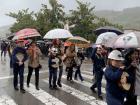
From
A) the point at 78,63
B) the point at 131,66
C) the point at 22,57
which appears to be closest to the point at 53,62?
the point at 22,57

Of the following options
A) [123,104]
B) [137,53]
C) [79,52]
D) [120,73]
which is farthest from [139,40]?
[79,52]

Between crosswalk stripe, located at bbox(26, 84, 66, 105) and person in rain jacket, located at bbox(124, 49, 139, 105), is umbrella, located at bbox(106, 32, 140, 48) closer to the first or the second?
person in rain jacket, located at bbox(124, 49, 139, 105)

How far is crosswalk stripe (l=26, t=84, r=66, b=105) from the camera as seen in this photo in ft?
31.6

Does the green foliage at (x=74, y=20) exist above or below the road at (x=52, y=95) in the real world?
above

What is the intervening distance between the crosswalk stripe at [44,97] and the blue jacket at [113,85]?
3.57 m

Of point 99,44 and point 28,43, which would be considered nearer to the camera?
point 99,44

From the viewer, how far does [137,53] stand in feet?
21.0

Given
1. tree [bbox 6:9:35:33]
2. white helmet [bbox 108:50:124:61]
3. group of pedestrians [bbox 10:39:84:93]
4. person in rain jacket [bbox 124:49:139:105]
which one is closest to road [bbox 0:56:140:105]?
group of pedestrians [bbox 10:39:84:93]

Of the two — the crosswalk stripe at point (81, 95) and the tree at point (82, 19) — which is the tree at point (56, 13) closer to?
the tree at point (82, 19)

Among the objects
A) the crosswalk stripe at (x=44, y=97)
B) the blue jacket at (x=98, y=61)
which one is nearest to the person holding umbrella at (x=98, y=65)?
the blue jacket at (x=98, y=61)

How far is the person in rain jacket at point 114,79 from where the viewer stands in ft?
19.5

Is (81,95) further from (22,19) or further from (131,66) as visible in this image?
(22,19)

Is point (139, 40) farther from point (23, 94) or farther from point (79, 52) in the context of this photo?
point (79, 52)

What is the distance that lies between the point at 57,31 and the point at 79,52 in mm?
2332
